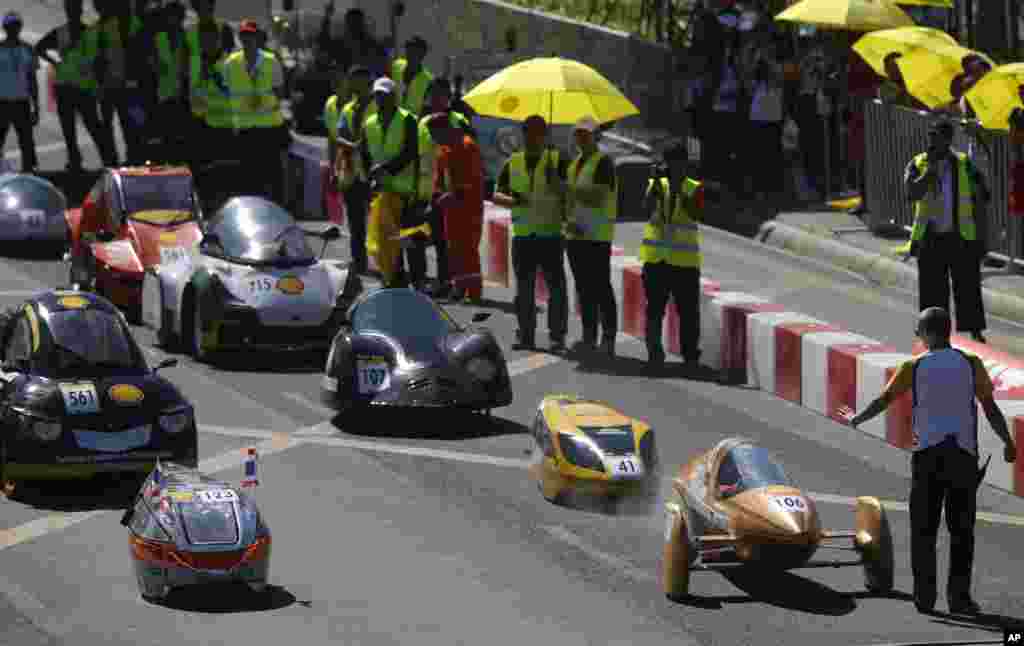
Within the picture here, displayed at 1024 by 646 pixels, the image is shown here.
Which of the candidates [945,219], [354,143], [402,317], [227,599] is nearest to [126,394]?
[227,599]

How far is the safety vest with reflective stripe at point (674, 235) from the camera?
2152 centimetres

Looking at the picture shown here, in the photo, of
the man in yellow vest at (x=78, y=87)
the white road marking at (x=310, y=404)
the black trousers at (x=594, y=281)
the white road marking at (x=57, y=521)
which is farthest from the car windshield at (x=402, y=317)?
the man in yellow vest at (x=78, y=87)

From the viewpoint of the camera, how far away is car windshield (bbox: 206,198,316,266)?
874 inches

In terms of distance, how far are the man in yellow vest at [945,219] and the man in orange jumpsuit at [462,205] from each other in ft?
16.2

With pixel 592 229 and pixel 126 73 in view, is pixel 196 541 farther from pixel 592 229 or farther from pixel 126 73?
pixel 126 73

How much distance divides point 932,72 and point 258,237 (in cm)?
718

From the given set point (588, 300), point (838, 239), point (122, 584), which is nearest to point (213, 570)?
point (122, 584)

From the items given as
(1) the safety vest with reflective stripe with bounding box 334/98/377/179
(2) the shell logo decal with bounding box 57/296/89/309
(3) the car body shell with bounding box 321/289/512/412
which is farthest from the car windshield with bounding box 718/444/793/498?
(1) the safety vest with reflective stripe with bounding box 334/98/377/179

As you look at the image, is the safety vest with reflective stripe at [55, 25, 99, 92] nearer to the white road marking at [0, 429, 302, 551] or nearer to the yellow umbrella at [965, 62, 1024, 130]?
the yellow umbrella at [965, 62, 1024, 130]

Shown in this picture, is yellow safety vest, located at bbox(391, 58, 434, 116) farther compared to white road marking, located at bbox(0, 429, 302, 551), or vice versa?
yellow safety vest, located at bbox(391, 58, 434, 116)

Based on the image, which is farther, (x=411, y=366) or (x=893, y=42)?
(x=893, y=42)

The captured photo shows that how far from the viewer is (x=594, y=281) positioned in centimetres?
2248

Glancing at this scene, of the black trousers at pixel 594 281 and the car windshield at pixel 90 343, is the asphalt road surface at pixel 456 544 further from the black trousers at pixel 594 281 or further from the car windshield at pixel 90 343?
the car windshield at pixel 90 343

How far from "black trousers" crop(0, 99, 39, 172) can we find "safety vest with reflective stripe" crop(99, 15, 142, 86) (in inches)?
46.5
